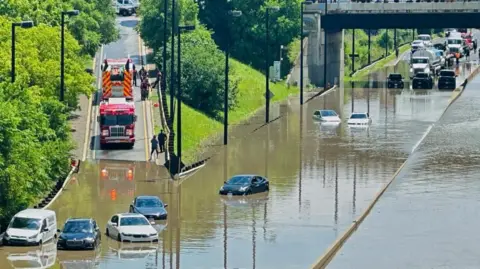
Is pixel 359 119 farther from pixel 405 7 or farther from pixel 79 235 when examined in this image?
pixel 79 235

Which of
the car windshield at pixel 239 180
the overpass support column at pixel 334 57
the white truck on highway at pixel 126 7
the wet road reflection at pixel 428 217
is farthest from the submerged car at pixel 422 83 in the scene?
the car windshield at pixel 239 180

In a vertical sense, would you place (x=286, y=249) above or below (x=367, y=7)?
below

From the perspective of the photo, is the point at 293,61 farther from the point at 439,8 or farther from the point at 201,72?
the point at 201,72

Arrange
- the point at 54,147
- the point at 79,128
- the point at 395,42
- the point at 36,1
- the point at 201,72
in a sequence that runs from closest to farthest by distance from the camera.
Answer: the point at 54,147 → the point at 79,128 → the point at 36,1 → the point at 201,72 → the point at 395,42

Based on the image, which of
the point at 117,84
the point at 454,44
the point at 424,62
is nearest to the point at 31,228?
the point at 117,84

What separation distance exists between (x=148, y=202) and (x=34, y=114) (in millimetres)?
6665

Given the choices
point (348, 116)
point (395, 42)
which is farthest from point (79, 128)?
point (395, 42)

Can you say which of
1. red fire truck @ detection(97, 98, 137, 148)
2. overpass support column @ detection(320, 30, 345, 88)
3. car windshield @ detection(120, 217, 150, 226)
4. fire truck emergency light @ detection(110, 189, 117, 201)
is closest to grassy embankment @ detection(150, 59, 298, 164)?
red fire truck @ detection(97, 98, 137, 148)

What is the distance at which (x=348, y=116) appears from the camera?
9819cm

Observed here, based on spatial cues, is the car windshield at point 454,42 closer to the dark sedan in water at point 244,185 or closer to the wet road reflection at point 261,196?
the wet road reflection at point 261,196

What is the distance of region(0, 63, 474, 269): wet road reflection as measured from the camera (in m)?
48.1

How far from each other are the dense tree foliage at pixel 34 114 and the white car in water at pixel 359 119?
77.0ft

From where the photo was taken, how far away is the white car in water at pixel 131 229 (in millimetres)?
50250

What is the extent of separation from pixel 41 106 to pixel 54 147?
3.91 meters
